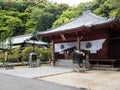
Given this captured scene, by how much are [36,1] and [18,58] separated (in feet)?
138

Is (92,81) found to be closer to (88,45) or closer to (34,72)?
(34,72)

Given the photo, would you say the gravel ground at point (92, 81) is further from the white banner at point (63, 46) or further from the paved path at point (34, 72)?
the white banner at point (63, 46)

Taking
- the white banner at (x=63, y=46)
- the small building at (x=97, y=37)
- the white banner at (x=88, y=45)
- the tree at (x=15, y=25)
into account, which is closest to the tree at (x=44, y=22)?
the tree at (x=15, y=25)

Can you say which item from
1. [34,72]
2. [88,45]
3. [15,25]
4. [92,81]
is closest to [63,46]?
[88,45]

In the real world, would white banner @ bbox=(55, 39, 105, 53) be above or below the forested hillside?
below

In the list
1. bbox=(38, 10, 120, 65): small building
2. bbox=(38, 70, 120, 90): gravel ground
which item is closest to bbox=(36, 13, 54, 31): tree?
bbox=(38, 10, 120, 65): small building

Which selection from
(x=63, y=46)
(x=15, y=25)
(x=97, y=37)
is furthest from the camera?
(x=15, y=25)

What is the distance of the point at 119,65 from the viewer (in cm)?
1820

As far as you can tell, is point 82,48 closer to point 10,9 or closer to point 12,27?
point 12,27

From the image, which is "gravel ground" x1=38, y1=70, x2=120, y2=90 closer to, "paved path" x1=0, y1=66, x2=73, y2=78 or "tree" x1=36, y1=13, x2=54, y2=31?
"paved path" x1=0, y1=66, x2=73, y2=78

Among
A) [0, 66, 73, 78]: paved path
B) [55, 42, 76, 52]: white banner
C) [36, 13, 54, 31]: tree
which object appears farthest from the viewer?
[36, 13, 54, 31]: tree

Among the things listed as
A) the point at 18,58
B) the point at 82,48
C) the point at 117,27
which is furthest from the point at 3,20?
the point at 117,27

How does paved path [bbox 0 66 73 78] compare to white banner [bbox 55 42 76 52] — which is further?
white banner [bbox 55 42 76 52]

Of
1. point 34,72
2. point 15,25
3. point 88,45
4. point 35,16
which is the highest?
point 35,16
